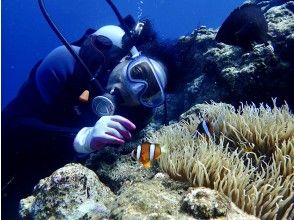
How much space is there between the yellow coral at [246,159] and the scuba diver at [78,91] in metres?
0.65

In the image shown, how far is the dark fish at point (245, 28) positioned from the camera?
187 inches

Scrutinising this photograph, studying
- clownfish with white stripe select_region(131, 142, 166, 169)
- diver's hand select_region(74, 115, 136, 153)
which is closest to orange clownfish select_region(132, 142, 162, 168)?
clownfish with white stripe select_region(131, 142, 166, 169)

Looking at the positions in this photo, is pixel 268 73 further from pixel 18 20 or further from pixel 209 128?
pixel 18 20

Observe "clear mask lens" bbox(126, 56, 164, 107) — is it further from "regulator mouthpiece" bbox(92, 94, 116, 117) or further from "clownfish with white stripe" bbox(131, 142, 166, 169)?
"clownfish with white stripe" bbox(131, 142, 166, 169)

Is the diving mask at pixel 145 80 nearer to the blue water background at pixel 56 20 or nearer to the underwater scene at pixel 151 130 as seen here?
the underwater scene at pixel 151 130

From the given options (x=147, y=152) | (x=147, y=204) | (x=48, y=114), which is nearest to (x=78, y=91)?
(x=48, y=114)

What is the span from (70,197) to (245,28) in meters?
3.38

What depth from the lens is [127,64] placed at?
384 cm

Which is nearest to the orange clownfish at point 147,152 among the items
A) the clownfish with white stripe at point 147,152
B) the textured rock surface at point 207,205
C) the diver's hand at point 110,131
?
the clownfish with white stripe at point 147,152

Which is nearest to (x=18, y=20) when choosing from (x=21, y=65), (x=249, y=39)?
(x=21, y=65)

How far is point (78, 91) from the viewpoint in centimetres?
408

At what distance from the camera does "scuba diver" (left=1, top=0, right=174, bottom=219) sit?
3809 mm

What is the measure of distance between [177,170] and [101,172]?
1.05 m

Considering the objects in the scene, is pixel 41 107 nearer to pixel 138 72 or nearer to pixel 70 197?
pixel 138 72
